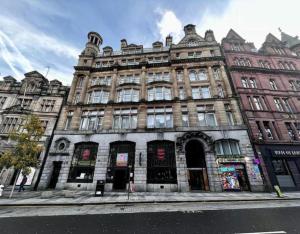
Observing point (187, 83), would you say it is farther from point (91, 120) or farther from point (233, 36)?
point (91, 120)

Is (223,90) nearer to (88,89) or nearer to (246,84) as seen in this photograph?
(246,84)

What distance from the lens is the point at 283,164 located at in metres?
19.0

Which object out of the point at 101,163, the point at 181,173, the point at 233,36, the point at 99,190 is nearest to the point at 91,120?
the point at 101,163

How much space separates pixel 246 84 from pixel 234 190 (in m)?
17.9

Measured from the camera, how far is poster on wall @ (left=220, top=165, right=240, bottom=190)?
57.4ft

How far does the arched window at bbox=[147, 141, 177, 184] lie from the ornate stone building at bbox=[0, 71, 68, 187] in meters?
16.6

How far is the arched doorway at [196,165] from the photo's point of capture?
18.7 m

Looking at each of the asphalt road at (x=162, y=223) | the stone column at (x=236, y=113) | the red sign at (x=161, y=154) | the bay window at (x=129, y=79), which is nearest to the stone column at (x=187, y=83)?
the stone column at (x=236, y=113)

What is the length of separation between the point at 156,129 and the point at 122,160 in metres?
6.84

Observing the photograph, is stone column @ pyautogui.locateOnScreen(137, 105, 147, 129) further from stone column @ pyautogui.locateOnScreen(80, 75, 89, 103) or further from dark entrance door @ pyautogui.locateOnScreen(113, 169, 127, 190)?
stone column @ pyautogui.locateOnScreen(80, 75, 89, 103)

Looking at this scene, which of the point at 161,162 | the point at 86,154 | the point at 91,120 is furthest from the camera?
the point at 91,120

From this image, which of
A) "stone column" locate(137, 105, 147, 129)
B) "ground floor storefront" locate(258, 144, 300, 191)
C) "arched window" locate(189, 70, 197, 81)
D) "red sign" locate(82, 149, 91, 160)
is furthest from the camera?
"arched window" locate(189, 70, 197, 81)

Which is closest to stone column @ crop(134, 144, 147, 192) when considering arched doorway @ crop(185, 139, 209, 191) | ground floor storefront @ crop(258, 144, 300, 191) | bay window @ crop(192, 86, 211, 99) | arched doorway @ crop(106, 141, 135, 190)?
arched doorway @ crop(106, 141, 135, 190)

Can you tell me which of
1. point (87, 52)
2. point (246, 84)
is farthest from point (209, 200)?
point (87, 52)
